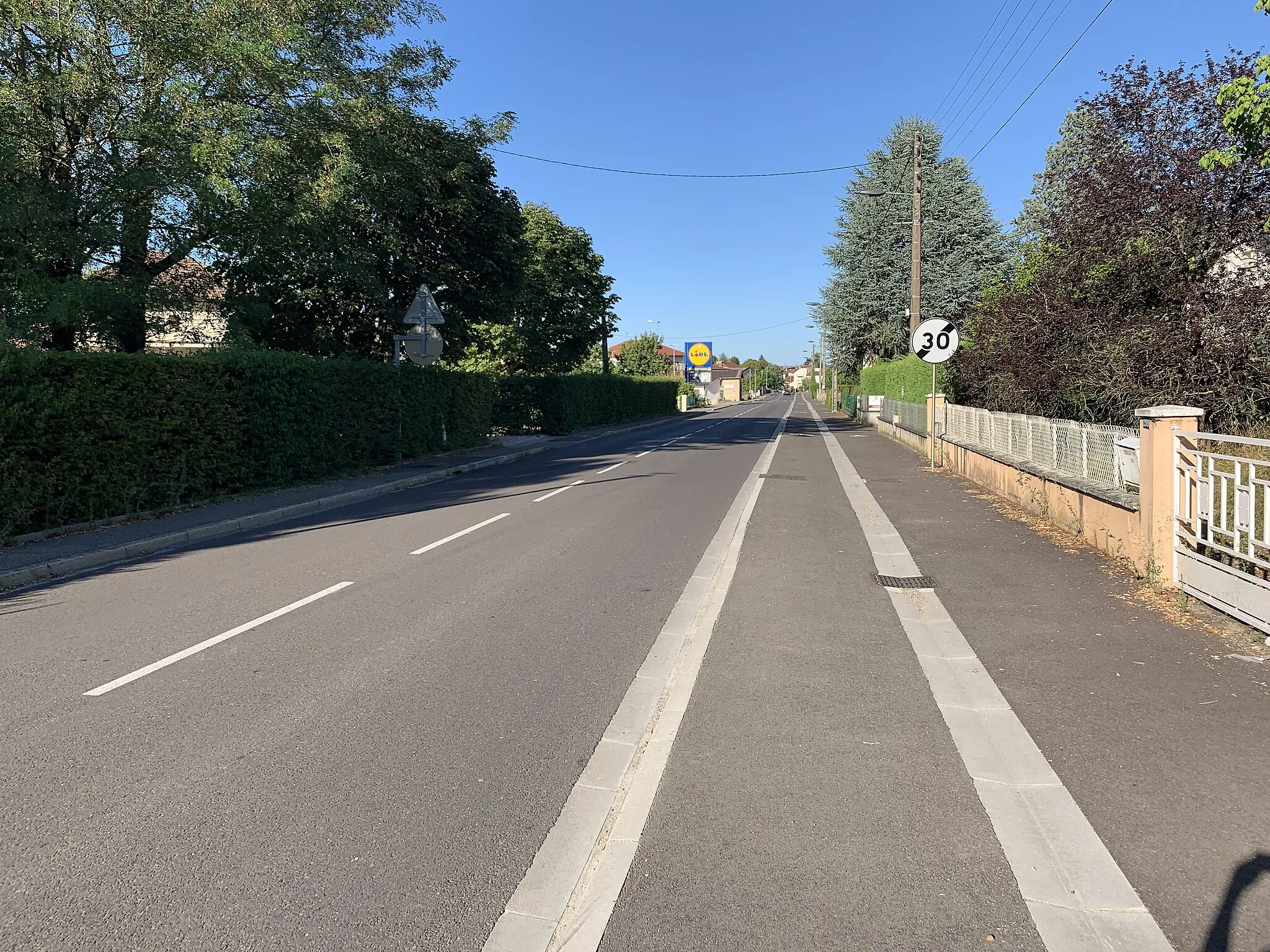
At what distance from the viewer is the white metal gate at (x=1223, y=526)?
5.46m

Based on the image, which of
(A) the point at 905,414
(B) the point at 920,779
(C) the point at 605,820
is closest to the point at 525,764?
(C) the point at 605,820

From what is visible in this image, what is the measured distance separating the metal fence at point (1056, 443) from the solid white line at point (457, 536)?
23.5ft

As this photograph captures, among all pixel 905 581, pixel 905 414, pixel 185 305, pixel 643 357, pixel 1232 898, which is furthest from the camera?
pixel 643 357

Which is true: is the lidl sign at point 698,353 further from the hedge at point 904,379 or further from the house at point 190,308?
the house at point 190,308

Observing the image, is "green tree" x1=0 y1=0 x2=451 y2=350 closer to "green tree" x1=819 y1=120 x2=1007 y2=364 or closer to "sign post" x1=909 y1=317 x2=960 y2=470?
"sign post" x1=909 y1=317 x2=960 y2=470

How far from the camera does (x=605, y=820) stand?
3309 millimetres

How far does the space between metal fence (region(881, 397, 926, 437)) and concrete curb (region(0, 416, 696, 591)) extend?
512 inches

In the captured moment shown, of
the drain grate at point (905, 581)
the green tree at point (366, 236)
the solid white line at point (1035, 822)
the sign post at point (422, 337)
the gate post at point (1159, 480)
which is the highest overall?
the green tree at point (366, 236)

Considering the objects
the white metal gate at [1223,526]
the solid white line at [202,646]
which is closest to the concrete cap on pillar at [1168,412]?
the white metal gate at [1223,526]

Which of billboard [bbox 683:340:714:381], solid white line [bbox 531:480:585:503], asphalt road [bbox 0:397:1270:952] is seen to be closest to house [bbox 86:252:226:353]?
solid white line [bbox 531:480:585:503]

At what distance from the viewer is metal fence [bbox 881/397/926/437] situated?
23.3 m

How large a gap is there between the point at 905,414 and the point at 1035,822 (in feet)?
81.6

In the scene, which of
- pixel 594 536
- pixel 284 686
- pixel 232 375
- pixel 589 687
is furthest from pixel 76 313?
pixel 589 687

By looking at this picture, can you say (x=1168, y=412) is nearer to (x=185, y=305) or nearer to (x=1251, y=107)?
(x=1251, y=107)
